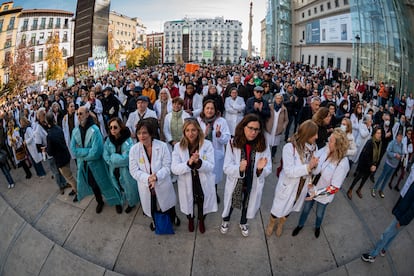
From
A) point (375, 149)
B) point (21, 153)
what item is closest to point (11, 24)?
point (21, 153)

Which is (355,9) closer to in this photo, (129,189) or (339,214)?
(339,214)

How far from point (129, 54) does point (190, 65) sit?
8.58m

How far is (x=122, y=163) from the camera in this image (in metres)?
3.87

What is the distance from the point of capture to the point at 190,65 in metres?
16.9

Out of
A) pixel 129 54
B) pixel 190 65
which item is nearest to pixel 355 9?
pixel 190 65

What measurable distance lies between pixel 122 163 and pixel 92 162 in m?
0.67

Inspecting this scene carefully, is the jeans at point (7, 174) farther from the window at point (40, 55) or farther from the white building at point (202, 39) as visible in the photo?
the white building at point (202, 39)

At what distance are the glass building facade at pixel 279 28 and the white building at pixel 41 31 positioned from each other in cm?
3760

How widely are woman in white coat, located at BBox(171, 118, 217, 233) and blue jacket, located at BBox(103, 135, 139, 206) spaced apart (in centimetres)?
97

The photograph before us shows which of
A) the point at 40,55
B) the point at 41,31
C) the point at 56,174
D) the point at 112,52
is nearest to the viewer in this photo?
the point at 56,174

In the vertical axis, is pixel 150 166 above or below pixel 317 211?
above

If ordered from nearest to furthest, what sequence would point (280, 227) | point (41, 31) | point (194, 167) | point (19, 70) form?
point (194, 167) < point (280, 227) < point (19, 70) < point (41, 31)

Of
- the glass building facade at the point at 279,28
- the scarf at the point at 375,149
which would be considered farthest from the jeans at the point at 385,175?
the glass building facade at the point at 279,28

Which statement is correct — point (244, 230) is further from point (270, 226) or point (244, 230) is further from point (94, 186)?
point (94, 186)
